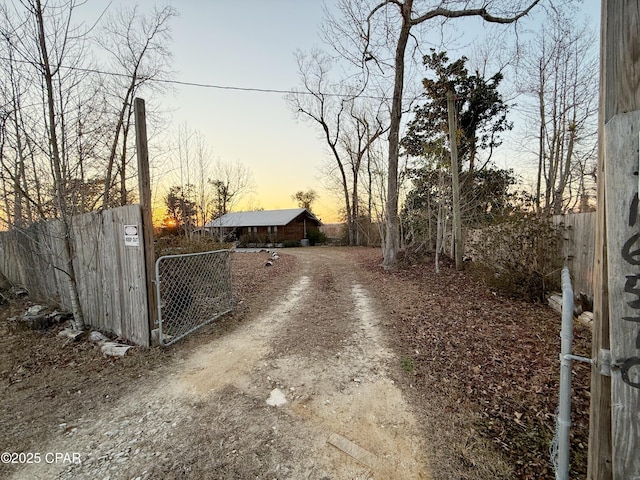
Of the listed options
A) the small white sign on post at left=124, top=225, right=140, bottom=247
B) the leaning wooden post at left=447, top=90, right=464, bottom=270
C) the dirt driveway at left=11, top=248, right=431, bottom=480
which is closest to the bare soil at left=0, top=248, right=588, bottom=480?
the dirt driveway at left=11, top=248, right=431, bottom=480

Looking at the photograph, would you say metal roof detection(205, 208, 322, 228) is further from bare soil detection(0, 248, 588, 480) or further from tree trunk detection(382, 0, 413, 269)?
bare soil detection(0, 248, 588, 480)

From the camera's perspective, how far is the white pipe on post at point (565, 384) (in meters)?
1.33

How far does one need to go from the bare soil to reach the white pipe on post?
24.1 inches

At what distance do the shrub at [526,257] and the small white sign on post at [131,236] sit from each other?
628 centimetres

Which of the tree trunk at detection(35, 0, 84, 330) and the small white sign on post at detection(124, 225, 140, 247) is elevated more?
the tree trunk at detection(35, 0, 84, 330)

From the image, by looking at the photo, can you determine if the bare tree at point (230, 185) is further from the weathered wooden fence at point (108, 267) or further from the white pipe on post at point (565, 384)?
the white pipe on post at point (565, 384)

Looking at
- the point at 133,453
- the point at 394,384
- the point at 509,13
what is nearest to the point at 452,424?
the point at 394,384

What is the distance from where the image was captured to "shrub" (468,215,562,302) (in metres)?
5.04

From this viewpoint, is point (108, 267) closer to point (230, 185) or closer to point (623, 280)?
point (623, 280)

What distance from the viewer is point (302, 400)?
2.69 m

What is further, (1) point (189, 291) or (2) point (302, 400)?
(1) point (189, 291)

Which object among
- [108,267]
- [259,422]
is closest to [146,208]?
[108,267]

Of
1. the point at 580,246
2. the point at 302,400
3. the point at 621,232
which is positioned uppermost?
the point at 621,232

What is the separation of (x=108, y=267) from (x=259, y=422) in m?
3.36
